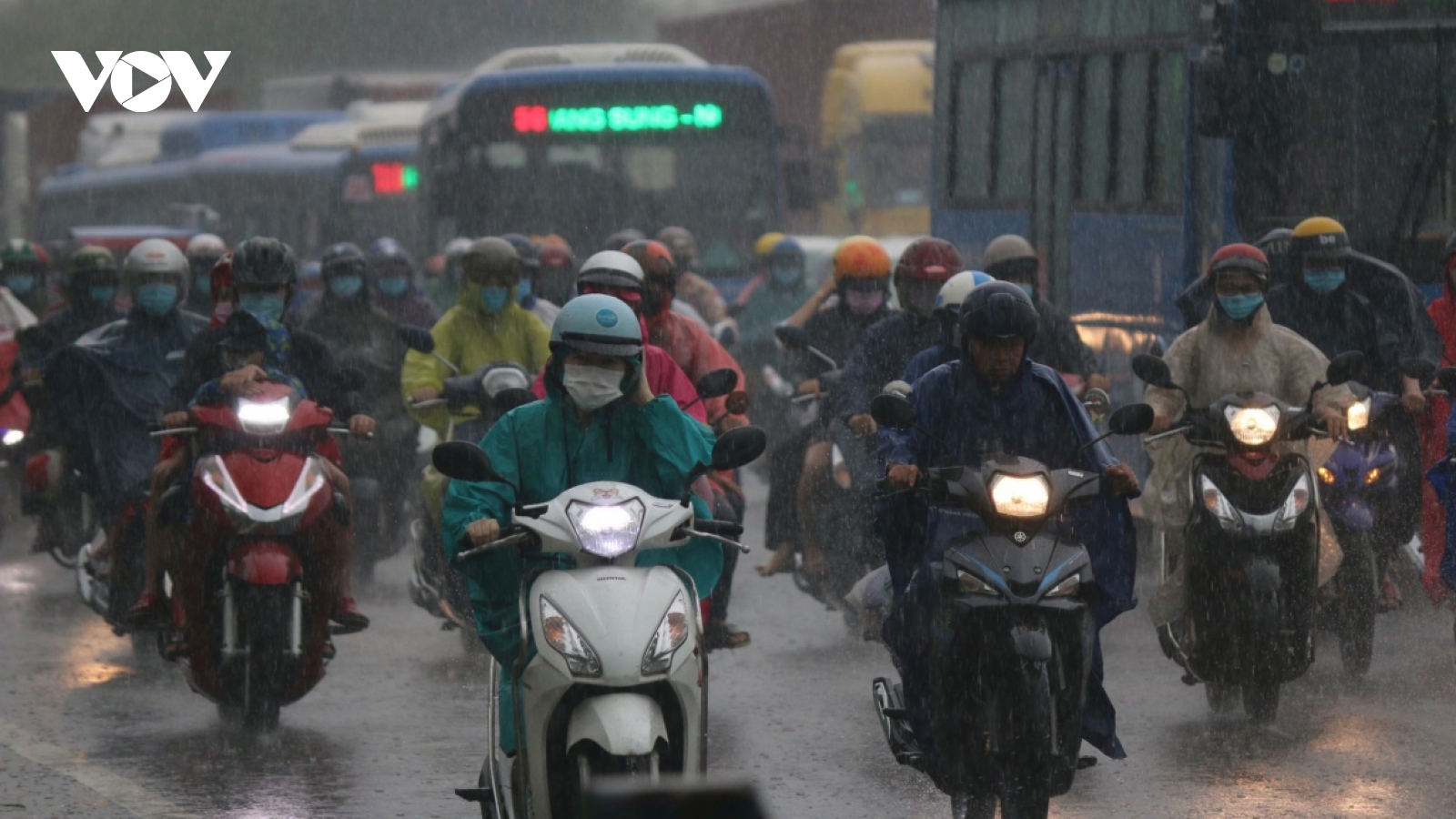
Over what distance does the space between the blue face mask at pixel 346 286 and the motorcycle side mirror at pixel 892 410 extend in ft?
24.8

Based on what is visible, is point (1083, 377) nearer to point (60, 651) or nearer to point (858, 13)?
point (60, 651)

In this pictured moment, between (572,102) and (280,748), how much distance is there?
1181 cm

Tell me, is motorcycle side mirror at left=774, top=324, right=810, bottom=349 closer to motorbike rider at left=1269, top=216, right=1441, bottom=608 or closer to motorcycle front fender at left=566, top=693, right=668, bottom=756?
motorbike rider at left=1269, top=216, right=1441, bottom=608

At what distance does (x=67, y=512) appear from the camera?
12875mm

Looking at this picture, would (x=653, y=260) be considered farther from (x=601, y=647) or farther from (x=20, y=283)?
(x=20, y=283)

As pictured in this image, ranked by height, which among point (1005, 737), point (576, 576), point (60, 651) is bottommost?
point (60, 651)

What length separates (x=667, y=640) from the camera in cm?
593

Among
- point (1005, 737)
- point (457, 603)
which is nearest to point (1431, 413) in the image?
point (457, 603)

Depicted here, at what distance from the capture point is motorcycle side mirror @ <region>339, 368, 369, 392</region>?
9.54 m

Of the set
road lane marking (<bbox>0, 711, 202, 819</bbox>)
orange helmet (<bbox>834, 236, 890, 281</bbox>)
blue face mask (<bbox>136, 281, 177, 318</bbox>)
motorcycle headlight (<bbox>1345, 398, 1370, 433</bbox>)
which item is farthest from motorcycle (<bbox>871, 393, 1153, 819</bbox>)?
blue face mask (<bbox>136, 281, 177, 318</bbox>)

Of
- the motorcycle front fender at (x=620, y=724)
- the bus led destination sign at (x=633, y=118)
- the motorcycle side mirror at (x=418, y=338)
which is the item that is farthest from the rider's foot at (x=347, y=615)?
the bus led destination sign at (x=633, y=118)

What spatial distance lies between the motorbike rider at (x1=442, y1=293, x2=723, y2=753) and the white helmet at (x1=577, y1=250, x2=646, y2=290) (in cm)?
276

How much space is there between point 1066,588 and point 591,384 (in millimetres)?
1312

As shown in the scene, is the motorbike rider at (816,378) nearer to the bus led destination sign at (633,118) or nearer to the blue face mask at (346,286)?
the blue face mask at (346,286)
